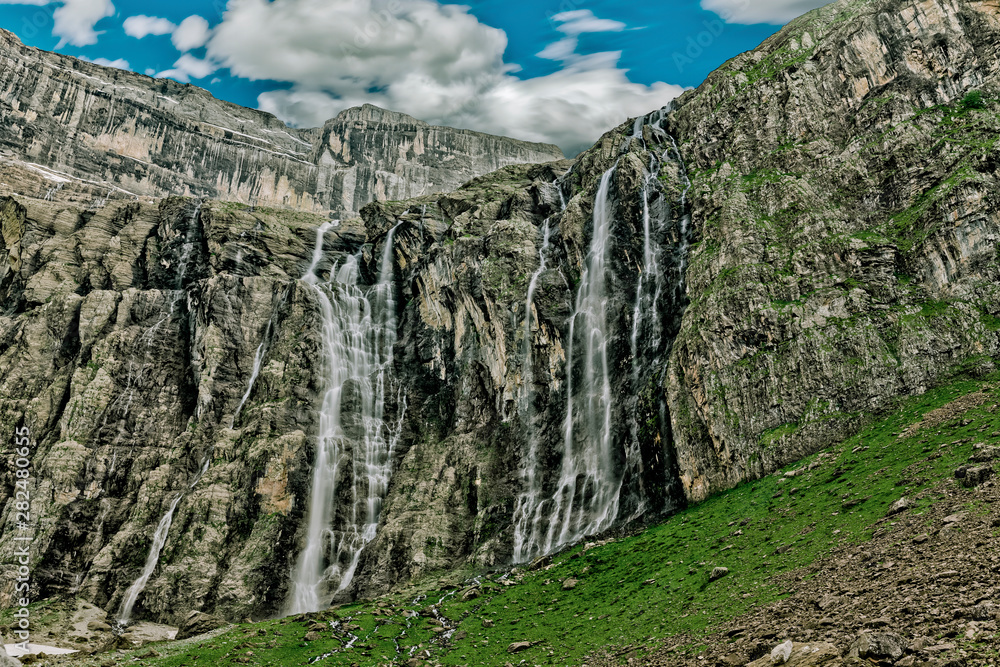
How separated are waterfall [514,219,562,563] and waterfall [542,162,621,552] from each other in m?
2.18

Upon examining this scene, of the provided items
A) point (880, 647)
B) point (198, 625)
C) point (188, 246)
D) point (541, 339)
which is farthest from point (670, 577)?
point (188, 246)

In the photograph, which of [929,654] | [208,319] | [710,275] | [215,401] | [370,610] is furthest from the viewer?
[208,319]

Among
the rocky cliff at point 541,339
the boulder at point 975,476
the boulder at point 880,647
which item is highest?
the rocky cliff at point 541,339

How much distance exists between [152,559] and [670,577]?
192 feet

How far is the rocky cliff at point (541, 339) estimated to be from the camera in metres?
57.2

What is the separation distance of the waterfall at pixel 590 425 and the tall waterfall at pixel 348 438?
24.1 m

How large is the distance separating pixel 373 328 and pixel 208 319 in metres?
23.6

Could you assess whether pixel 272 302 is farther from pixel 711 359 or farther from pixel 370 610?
pixel 711 359

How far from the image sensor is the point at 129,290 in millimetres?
97562

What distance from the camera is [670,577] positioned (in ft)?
135

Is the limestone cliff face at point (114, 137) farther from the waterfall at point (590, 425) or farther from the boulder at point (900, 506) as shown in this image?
the boulder at point (900, 506)

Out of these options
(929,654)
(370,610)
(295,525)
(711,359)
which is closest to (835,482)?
(711,359)

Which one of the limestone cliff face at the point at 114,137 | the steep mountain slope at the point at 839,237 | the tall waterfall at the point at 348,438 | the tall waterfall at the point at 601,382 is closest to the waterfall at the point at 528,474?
the tall waterfall at the point at 601,382

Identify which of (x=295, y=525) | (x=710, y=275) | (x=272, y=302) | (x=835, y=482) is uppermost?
(x=272, y=302)
